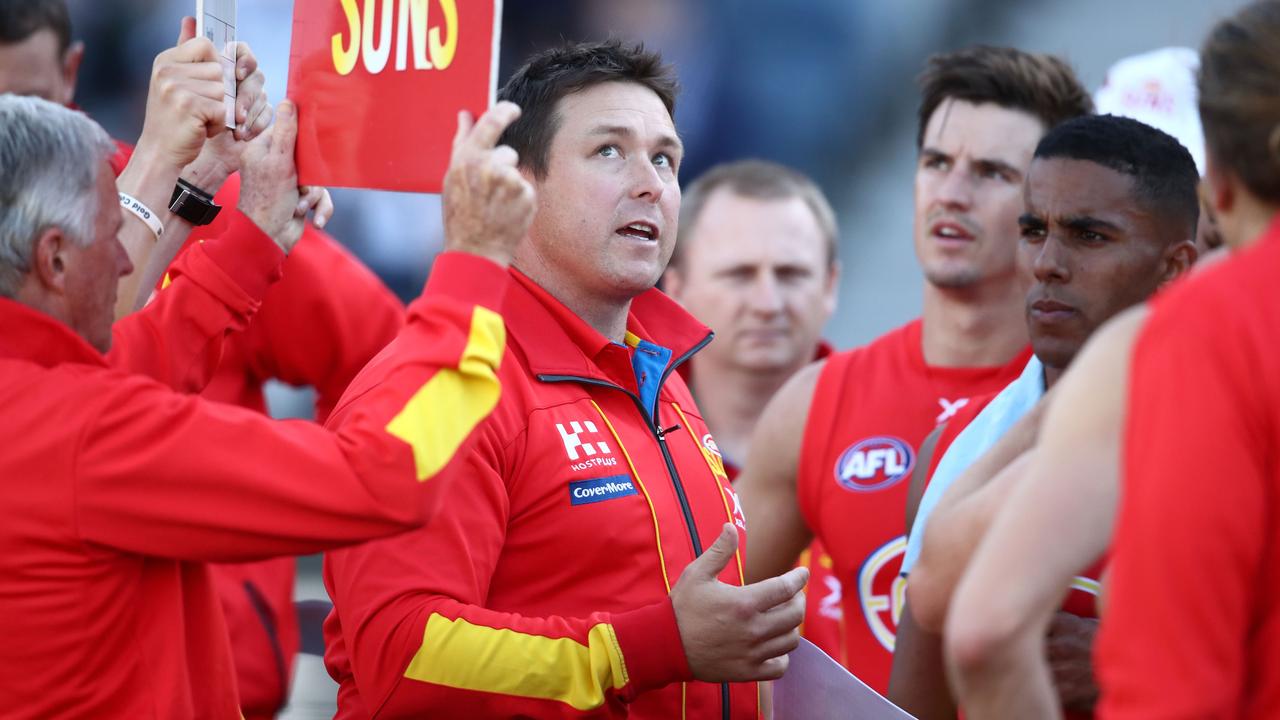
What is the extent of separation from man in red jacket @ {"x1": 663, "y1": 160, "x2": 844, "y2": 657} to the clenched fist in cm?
292

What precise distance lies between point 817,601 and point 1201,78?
119 inches

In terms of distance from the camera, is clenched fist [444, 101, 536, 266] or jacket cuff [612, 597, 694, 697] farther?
jacket cuff [612, 597, 694, 697]

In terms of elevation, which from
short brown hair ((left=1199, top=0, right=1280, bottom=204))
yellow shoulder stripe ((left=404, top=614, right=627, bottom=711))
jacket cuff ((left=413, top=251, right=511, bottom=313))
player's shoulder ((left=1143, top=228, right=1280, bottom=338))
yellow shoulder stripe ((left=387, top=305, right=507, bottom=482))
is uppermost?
short brown hair ((left=1199, top=0, right=1280, bottom=204))

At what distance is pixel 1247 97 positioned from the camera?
1664mm

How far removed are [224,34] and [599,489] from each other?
1.10m

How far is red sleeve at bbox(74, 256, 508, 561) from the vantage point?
2.16 metres

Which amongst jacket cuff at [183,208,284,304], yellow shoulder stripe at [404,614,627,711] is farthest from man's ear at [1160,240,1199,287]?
jacket cuff at [183,208,284,304]

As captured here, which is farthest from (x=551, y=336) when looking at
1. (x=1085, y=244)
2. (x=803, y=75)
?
(x=803, y=75)

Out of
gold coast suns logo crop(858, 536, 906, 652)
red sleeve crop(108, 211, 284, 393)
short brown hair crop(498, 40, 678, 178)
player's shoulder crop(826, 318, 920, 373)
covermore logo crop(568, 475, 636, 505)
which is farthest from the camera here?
player's shoulder crop(826, 318, 920, 373)

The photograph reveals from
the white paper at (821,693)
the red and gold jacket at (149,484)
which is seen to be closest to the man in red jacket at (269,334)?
the red and gold jacket at (149,484)

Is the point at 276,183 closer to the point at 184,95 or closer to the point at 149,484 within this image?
the point at 184,95

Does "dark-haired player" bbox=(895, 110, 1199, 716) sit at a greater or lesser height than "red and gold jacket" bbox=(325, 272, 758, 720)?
greater

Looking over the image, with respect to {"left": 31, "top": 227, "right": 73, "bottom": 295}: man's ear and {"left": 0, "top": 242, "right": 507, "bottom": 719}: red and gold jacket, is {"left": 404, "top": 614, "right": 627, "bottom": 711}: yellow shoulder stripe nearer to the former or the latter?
{"left": 0, "top": 242, "right": 507, "bottom": 719}: red and gold jacket

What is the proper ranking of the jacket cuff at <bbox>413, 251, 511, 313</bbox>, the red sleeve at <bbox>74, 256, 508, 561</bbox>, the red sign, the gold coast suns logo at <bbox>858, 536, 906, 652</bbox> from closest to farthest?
the red sleeve at <bbox>74, 256, 508, 561</bbox>, the jacket cuff at <bbox>413, 251, 511, 313</bbox>, the red sign, the gold coast suns logo at <bbox>858, 536, 906, 652</bbox>
